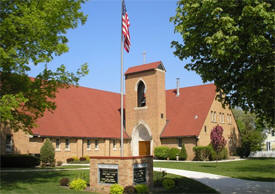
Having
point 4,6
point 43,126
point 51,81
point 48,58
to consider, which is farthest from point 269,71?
point 43,126

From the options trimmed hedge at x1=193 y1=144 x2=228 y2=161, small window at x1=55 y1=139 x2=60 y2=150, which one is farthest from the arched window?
small window at x1=55 y1=139 x2=60 y2=150

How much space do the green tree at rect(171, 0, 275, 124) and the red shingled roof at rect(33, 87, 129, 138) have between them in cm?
2362

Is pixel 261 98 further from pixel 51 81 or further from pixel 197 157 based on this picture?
pixel 197 157

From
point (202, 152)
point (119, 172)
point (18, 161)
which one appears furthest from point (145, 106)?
point (119, 172)

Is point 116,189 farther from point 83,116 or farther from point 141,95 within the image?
point 141,95

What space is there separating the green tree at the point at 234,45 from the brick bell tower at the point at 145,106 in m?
28.2

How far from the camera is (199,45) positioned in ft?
42.2

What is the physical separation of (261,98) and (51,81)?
37.9 ft

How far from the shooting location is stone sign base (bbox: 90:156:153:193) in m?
15.3

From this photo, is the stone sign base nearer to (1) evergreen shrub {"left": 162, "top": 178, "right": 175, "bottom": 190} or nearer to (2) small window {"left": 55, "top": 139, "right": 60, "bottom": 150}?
(1) evergreen shrub {"left": 162, "top": 178, "right": 175, "bottom": 190}

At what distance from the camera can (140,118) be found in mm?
43750

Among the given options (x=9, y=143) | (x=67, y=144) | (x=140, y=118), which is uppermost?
(x=140, y=118)

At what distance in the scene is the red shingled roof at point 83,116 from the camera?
117 ft

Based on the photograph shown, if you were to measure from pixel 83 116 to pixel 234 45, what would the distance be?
A: 31.5 m
